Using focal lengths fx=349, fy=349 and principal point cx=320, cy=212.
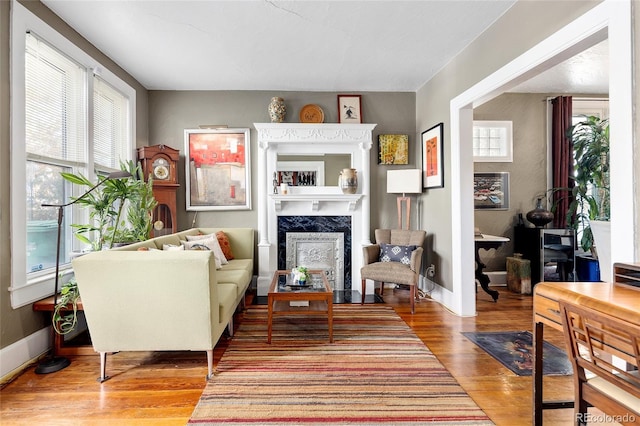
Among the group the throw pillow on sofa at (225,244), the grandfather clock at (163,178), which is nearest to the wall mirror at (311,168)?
the throw pillow on sofa at (225,244)

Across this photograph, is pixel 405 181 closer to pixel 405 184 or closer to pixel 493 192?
pixel 405 184

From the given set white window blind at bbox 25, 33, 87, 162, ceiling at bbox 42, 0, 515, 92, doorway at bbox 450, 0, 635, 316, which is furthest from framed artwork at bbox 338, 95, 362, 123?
white window blind at bbox 25, 33, 87, 162

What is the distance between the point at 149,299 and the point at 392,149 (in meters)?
3.62

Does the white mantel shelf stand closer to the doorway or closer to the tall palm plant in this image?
the doorway

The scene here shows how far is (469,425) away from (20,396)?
102 inches

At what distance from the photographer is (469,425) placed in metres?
1.79

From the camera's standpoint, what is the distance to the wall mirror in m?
4.69

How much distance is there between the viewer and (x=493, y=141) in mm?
4895

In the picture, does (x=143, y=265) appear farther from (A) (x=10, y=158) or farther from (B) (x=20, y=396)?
(A) (x=10, y=158)

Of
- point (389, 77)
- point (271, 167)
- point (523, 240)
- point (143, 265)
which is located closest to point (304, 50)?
point (389, 77)

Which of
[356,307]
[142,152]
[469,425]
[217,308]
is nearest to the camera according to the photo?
[469,425]

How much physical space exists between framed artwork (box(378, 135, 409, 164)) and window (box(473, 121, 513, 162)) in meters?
0.99

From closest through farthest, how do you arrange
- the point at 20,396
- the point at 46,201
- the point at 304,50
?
the point at 20,396
the point at 46,201
the point at 304,50

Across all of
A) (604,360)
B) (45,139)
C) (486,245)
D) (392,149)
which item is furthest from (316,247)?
(604,360)
